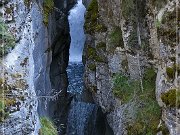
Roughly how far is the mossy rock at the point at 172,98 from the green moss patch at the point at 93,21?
5.56 m

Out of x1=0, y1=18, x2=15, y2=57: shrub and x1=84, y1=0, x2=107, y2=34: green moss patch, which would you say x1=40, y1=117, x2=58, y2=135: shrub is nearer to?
x1=0, y1=18, x2=15, y2=57: shrub

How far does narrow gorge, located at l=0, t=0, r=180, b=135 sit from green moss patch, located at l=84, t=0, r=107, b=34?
4cm

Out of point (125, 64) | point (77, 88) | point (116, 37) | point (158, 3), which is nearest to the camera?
point (158, 3)

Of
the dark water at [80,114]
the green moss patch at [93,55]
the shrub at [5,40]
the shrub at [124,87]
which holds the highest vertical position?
the shrub at [5,40]

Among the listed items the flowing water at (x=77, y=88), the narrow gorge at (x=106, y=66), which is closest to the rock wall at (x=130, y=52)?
the narrow gorge at (x=106, y=66)

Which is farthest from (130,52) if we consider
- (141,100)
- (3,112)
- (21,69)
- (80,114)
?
(80,114)

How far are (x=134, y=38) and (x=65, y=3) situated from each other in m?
9.76

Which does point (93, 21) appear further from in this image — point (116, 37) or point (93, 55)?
point (116, 37)

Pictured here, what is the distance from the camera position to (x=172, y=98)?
12844 millimetres

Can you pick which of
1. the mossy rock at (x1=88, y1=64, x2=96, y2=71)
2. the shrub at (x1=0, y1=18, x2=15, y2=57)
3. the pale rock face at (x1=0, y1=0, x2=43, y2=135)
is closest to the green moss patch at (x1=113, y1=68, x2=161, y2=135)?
the mossy rock at (x1=88, y1=64, x2=96, y2=71)

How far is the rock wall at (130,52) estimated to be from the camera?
1323cm

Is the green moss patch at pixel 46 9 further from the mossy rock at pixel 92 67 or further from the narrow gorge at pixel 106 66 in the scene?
the mossy rock at pixel 92 67

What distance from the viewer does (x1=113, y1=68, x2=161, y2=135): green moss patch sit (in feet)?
47.0

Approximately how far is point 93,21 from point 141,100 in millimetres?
4961
